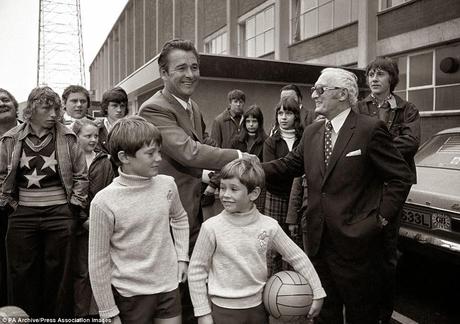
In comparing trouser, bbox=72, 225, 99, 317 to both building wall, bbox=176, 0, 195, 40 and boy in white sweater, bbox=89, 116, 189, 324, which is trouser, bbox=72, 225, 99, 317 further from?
building wall, bbox=176, 0, 195, 40

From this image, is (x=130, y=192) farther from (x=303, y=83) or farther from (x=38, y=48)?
(x=38, y=48)

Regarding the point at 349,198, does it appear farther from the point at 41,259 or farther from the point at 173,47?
the point at 41,259

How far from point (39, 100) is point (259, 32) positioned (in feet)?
78.2

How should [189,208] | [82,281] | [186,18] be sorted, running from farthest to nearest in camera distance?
[186,18] < [82,281] < [189,208]

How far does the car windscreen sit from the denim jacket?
4020 mm

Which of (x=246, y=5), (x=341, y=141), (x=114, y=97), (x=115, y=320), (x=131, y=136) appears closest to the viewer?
(x=115, y=320)

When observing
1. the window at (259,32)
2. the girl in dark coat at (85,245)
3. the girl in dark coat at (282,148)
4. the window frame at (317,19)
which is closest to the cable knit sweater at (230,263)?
the girl in dark coat at (85,245)

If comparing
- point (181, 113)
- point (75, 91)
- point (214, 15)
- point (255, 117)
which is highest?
point (214, 15)

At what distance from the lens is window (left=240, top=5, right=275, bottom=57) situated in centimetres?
2511

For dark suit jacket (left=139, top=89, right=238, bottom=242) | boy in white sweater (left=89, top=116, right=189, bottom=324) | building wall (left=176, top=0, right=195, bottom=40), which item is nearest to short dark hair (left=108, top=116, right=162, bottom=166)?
boy in white sweater (left=89, top=116, right=189, bottom=324)

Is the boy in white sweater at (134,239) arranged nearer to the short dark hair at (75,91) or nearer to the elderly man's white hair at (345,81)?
the elderly man's white hair at (345,81)

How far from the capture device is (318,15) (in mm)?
21266

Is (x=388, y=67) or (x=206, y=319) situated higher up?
(x=388, y=67)

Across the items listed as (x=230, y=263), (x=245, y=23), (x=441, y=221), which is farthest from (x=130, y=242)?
(x=245, y=23)
